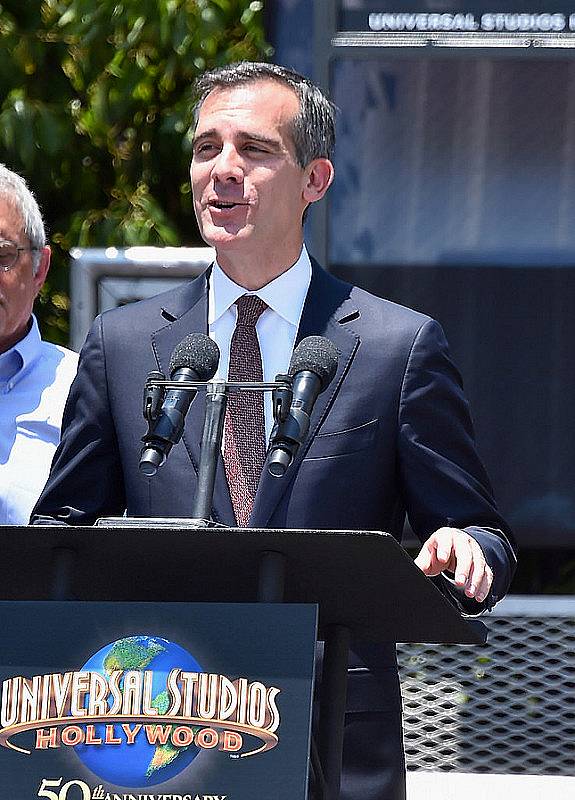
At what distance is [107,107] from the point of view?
18.8ft

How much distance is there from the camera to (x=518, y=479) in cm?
414

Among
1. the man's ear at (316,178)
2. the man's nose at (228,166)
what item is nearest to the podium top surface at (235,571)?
the man's nose at (228,166)

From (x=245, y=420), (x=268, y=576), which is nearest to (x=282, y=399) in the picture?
(x=268, y=576)

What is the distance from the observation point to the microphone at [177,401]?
1914 mm

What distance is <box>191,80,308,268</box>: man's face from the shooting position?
2430mm

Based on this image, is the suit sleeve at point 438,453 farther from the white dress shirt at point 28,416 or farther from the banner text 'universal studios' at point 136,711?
the white dress shirt at point 28,416

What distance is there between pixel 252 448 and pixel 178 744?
2.47 feet

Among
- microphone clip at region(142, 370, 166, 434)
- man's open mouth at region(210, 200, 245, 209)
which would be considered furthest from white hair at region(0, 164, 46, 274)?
microphone clip at region(142, 370, 166, 434)

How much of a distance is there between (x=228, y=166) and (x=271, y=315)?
268mm

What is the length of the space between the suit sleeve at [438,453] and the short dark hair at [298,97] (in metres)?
0.35

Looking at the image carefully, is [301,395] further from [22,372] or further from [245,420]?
[22,372]

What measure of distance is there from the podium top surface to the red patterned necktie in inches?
16.7

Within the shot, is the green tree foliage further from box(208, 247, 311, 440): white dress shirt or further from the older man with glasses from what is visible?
box(208, 247, 311, 440): white dress shirt

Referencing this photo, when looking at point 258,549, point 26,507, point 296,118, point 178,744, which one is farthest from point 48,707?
point 26,507
